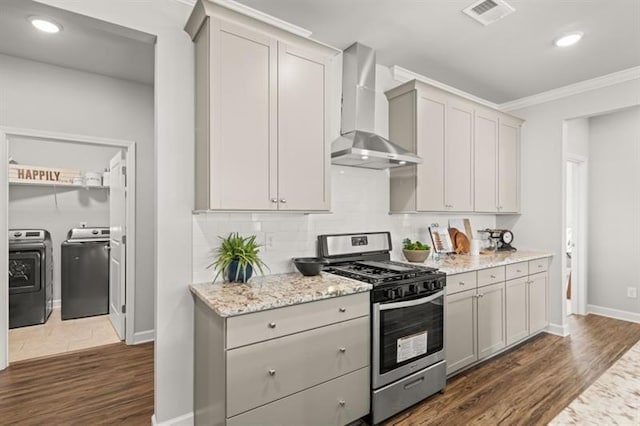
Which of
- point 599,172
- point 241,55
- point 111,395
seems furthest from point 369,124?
point 599,172

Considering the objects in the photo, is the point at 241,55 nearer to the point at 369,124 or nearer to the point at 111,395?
the point at 369,124

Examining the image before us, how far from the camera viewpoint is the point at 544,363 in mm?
3150

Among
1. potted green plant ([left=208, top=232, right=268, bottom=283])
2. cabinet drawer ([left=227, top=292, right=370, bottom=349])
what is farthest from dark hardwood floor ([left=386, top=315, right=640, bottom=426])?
potted green plant ([left=208, top=232, right=268, bottom=283])

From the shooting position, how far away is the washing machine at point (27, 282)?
411cm

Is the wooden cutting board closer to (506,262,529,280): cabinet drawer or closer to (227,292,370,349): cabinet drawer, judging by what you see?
(506,262,529,280): cabinet drawer

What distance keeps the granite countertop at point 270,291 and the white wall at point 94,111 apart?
1872 millimetres

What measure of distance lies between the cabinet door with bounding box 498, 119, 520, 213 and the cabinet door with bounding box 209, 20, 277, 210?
3.00m

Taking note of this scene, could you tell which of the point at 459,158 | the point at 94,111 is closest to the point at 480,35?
the point at 459,158

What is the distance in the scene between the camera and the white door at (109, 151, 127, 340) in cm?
371

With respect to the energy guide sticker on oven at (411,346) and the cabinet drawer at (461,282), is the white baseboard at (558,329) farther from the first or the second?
the energy guide sticker on oven at (411,346)

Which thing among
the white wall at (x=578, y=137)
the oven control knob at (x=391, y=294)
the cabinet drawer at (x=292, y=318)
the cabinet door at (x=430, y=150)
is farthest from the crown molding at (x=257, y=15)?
the white wall at (x=578, y=137)

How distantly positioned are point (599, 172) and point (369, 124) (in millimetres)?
3763

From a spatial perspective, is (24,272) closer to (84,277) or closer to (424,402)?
(84,277)

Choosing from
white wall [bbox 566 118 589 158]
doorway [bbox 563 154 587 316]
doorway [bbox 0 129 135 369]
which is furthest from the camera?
doorway [bbox 563 154 587 316]
